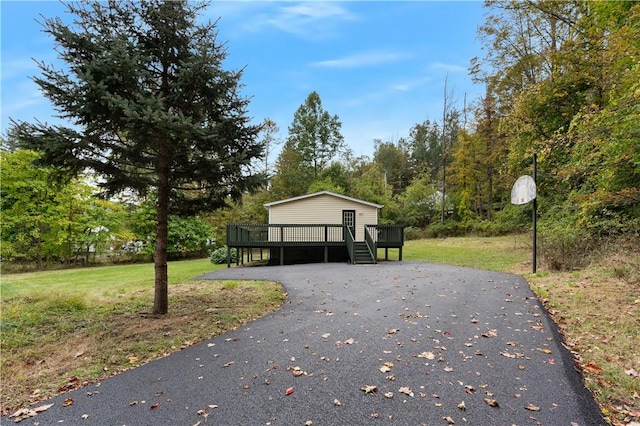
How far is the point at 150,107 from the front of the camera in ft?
13.6

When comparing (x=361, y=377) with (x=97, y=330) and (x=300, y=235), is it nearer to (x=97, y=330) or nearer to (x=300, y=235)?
(x=97, y=330)

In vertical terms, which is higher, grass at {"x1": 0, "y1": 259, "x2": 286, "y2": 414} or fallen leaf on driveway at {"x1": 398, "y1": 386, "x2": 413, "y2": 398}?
fallen leaf on driveway at {"x1": 398, "y1": 386, "x2": 413, "y2": 398}

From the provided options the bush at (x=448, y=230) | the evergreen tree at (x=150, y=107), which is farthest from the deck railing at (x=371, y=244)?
the bush at (x=448, y=230)

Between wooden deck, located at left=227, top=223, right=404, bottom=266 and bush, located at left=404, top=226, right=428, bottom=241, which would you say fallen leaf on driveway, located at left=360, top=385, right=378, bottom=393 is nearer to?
wooden deck, located at left=227, top=223, right=404, bottom=266

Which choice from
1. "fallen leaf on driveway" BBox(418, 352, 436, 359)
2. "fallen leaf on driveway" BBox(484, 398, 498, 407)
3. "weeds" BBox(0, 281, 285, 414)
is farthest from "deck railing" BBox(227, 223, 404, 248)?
"fallen leaf on driveway" BBox(484, 398, 498, 407)

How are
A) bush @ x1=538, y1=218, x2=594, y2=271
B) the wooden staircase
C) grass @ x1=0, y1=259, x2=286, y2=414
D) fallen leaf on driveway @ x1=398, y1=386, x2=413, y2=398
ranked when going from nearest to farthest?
fallen leaf on driveway @ x1=398, y1=386, x2=413, y2=398, grass @ x1=0, y1=259, x2=286, y2=414, bush @ x1=538, y1=218, x2=594, y2=271, the wooden staircase

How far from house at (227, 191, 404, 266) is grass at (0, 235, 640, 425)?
5.90 m

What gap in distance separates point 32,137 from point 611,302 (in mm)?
9359

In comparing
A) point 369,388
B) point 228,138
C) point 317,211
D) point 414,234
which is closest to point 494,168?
point 414,234

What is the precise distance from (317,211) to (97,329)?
11975 mm

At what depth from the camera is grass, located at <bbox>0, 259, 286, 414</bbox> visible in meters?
3.46

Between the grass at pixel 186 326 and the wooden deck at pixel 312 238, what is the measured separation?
573 centimetres

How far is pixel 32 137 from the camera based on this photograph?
423 cm

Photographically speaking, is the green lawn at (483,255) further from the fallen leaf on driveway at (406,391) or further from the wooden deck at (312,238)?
the fallen leaf on driveway at (406,391)
